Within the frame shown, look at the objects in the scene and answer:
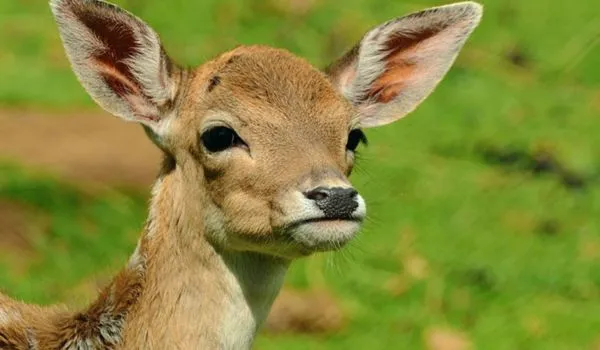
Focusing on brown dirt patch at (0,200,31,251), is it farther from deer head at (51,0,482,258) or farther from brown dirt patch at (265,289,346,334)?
deer head at (51,0,482,258)

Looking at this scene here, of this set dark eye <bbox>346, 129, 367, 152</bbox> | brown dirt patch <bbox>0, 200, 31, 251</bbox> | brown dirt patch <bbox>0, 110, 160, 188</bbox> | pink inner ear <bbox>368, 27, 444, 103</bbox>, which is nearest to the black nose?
dark eye <bbox>346, 129, 367, 152</bbox>

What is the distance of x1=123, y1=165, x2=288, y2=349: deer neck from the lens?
228 inches

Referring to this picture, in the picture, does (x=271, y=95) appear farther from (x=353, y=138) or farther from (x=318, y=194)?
(x=318, y=194)

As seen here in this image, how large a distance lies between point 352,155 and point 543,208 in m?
4.67

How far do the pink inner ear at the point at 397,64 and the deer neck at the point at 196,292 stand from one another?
1.04 m

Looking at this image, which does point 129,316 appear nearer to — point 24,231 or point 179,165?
point 179,165

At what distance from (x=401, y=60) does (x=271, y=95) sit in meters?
0.93

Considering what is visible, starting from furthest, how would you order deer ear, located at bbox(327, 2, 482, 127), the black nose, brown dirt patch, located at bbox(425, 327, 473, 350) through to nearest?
brown dirt patch, located at bbox(425, 327, 473, 350) → deer ear, located at bbox(327, 2, 482, 127) → the black nose

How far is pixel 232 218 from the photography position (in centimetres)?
575

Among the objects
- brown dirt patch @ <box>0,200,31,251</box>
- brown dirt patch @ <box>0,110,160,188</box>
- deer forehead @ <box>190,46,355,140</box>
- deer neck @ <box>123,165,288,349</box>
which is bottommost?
deer neck @ <box>123,165,288,349</box>

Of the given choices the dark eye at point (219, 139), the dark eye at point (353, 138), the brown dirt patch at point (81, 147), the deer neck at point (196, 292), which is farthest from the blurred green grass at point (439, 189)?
the dark eye at point (219, 139)

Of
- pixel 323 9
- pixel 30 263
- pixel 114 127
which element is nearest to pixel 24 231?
pixel 30 263

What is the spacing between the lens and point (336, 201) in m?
5.45

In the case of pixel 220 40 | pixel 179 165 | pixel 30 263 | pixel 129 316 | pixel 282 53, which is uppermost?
pixel 220 40
